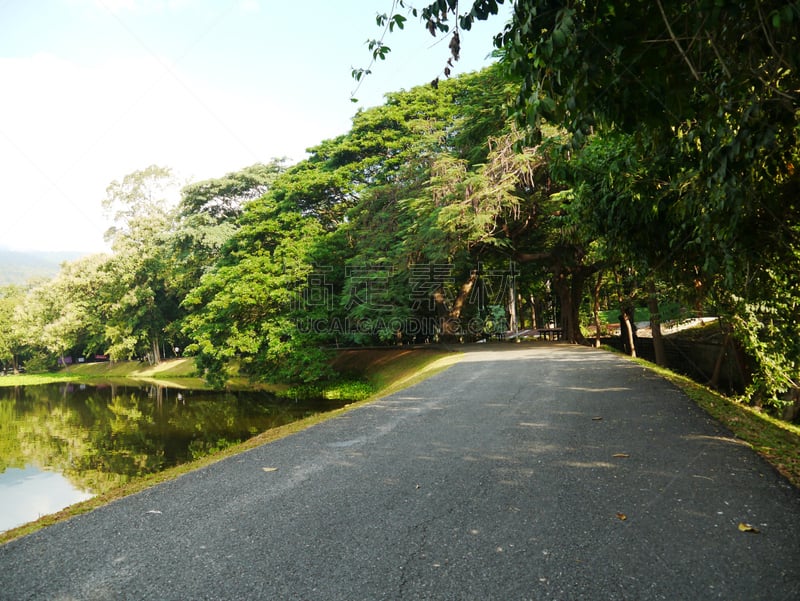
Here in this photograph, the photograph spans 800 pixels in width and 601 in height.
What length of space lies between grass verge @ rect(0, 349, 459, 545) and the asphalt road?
1.11 feet

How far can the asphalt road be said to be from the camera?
278 centimetres

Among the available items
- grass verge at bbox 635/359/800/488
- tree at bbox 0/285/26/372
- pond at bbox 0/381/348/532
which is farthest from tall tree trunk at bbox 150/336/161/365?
grass verge at bbox 635/359/800/488

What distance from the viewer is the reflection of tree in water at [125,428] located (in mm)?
10922

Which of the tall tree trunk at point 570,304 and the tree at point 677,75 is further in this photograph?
the tall tree trunk at point 570,304

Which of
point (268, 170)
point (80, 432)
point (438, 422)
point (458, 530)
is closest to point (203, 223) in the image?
point (268, 170)

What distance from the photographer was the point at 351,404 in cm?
1048

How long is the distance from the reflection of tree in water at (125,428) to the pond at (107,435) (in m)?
0.02

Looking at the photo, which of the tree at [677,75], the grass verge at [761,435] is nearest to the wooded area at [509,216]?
the tree at [677,75]

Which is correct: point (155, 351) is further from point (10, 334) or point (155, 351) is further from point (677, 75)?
point (677, 75)

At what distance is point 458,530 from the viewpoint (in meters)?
3.41

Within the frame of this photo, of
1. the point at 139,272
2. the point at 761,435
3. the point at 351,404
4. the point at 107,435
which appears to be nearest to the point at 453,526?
the point at 761,435

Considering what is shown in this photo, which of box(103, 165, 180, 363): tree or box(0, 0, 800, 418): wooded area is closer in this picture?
box(0, 0, 800, 418): wooded area

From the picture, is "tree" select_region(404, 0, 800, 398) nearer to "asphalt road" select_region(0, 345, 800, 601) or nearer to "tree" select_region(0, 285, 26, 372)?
"asphalt road" select_region(0, 345, 800, 601)

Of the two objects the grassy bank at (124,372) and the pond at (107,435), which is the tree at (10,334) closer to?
the grassy bank at (124,372)
